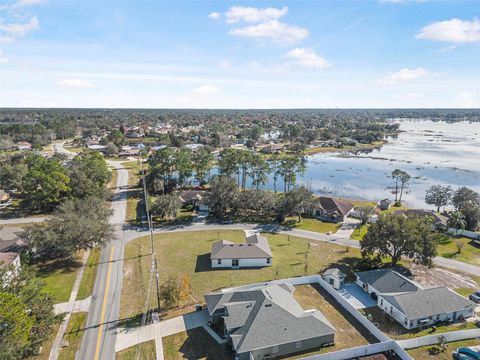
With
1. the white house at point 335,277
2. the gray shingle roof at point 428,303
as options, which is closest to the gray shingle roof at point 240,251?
the white house at point 335,277

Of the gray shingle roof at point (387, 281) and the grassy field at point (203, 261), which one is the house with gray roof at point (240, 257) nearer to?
the grassy field at point (203, 261)

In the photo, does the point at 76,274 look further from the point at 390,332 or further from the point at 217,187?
the point at 390,332

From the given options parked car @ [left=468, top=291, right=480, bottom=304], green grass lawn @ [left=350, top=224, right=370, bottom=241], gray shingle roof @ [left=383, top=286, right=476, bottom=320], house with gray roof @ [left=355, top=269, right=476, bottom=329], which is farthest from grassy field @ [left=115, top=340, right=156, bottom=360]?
green grass lawn @ [left=350, top=224, right=370, bottom=241]

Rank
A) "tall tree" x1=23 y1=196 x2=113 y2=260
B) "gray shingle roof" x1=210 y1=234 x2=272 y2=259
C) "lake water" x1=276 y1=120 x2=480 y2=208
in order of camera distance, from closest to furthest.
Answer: "tall tree" x1=23 y1=196 x2=113 y2=260 → "gray shingle roof" x1=210 y1=234 x2=272 y2=259 → "lake water" x1=276 y1=120 x2=480 y2=208

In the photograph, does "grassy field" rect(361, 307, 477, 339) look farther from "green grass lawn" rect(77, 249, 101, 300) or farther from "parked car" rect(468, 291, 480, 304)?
"green grass lawn" rect(77, 249, 101, 300)

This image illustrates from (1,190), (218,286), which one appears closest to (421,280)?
(218,286)
